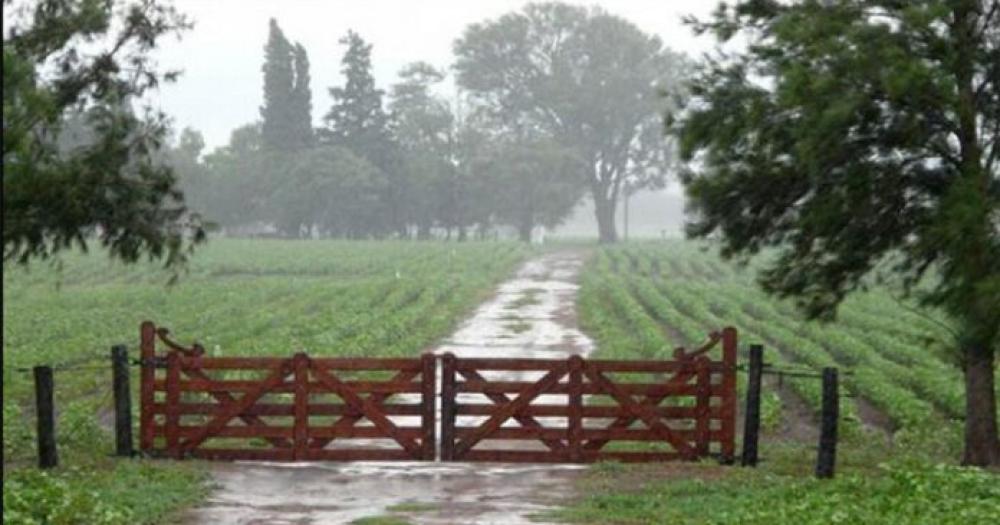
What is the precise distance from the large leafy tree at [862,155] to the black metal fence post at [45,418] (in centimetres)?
807

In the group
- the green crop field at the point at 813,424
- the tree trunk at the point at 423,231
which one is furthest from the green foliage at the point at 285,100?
the green crop field at the point at 813,424

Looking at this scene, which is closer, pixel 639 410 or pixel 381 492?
pixel 381 492

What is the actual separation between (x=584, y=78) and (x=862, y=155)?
340 ft

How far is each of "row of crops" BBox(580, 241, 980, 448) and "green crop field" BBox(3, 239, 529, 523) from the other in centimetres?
509

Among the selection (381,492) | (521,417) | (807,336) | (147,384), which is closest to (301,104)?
(807,336)

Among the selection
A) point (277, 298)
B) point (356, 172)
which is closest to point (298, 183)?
point (356, 172)

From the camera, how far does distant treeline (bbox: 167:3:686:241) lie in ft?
372

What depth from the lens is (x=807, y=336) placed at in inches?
1534

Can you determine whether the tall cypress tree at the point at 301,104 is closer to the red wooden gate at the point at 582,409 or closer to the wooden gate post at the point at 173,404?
the wooden gate post at the point at 173,404

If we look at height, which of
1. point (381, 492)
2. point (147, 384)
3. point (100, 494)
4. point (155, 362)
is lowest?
point (381, 492)

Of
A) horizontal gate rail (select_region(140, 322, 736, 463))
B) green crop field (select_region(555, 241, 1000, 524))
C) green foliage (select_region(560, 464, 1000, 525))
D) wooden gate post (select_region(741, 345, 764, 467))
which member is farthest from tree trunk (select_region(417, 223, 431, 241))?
green foliage (select_region(560, 464, 1000, 525))

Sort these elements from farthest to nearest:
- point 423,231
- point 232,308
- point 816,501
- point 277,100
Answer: point 423,231 < point 277,100 < point 232,308 < point 816,501

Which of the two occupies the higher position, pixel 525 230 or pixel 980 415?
pixel 525 230

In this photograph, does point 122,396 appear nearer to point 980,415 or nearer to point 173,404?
point 173,404
